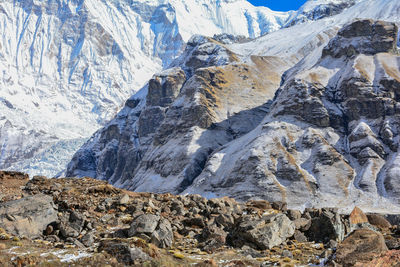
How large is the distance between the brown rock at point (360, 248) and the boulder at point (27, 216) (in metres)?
17.3

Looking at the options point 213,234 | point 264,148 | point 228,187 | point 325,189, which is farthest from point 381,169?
point 213,234

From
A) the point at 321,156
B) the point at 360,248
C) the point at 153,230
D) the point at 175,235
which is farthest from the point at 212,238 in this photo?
the point at 321,156

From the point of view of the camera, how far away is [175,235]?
2730cm

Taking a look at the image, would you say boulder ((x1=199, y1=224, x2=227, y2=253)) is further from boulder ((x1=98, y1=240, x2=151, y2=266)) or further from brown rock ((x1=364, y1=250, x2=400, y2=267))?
brown rock ((x1=364, y1=250, x2=400, y2=267))

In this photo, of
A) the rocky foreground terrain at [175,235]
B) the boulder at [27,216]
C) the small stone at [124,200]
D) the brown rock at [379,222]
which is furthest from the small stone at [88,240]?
the brown rock at [379,222]

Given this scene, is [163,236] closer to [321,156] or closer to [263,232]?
[263,232]

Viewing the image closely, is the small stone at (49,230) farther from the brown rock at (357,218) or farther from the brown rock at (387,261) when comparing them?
the brown rock at (357,218)

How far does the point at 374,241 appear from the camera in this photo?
71.8ft

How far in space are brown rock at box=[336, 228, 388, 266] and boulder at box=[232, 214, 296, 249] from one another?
439cm

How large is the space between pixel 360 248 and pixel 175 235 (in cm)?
1104

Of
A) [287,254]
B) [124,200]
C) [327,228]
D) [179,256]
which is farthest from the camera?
[124,200]

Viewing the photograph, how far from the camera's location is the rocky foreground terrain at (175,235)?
21.0 metres

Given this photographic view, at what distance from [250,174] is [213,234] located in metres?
137

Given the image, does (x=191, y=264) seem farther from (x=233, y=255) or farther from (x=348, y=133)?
(x=348, y=133)
